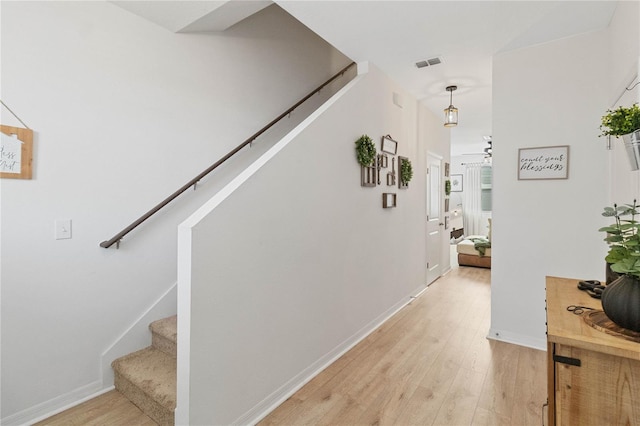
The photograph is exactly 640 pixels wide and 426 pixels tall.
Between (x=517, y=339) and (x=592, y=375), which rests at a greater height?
(x=592, y=375)

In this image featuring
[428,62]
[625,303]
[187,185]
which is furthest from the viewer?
[428,62]

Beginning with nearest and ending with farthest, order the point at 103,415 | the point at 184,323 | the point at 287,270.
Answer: the point at 184,323
the point at 103,415
the point at 287,270

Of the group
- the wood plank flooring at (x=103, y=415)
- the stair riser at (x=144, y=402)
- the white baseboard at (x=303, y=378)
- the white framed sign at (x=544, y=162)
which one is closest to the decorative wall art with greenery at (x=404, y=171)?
the white framed sign at (x=544, y=162)

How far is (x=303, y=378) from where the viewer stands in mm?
2350

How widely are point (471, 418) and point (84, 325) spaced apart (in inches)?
99.9

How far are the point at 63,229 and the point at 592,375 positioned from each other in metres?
2.74

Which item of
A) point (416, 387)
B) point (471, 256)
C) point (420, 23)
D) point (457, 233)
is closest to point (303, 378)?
point (416, 387)

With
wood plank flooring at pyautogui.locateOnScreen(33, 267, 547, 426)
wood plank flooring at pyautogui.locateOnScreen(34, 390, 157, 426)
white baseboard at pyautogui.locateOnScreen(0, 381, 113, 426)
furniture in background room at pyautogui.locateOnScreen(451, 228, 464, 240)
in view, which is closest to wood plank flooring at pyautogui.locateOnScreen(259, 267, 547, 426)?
wood plank flooring at pyautogui.locateOnScreen(33, 267, 547, 426)

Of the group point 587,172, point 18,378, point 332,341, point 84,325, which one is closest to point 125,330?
point 84,325

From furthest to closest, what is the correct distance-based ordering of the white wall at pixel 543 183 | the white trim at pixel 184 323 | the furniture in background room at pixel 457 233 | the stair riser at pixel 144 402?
the furniture in background room at pixel 457 233 < the white wall at pixel 543 183 < the stair riser at pixel 144 402 < the white trim at pixel 184 323

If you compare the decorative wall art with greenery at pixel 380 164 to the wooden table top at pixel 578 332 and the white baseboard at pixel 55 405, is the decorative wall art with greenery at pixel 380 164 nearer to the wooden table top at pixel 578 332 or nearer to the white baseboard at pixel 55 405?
the wooden table top at pixel 578 332

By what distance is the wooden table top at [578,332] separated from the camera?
39.5 inches

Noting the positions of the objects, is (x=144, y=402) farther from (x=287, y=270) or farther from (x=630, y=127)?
(x=630, y=127)

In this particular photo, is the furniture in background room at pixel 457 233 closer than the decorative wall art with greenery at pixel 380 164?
No
